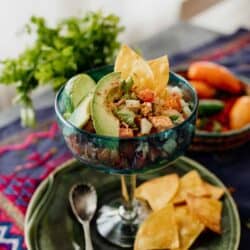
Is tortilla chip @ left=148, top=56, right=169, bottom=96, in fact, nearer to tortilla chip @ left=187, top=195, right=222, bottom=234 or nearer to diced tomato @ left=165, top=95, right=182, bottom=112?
diced tomato @ left=165, top=95, right=182, bottom=112

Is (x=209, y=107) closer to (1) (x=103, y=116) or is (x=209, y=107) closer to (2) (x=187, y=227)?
(2) (x=187, y=227)

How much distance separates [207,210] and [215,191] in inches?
2.4

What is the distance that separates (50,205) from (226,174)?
0.32m

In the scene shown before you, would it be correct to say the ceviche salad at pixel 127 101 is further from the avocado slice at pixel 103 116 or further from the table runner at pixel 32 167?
the table runner at pixel 32 167

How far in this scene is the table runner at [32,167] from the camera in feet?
2.68

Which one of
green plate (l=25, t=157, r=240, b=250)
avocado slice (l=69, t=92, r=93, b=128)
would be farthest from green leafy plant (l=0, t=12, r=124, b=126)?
avocado slice (l=69, t=92, r=93, b=128)

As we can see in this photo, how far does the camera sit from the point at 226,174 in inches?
35.8

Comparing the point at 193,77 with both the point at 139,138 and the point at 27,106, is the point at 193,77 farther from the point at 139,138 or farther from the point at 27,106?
the point at 139,138

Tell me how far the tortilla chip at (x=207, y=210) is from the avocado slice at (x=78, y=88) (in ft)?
0.82

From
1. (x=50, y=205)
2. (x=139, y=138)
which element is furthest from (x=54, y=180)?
(x=139, y=138)

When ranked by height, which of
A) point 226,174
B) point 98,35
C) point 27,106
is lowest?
point 226,174

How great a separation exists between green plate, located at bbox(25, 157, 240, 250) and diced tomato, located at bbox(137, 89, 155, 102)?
0.81ft

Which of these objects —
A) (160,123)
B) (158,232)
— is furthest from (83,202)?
(160,123)

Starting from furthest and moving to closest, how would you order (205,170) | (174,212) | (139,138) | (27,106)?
(27,106)
(205,170)
(174,212)
(139,138)
